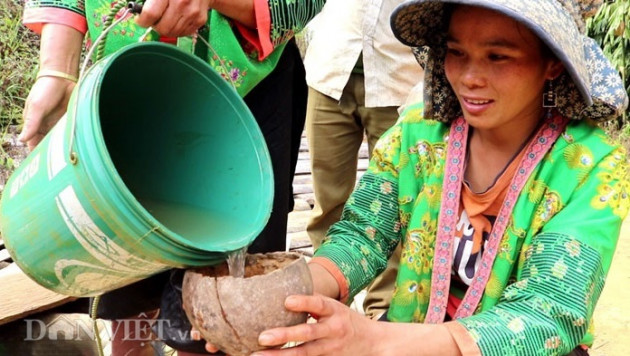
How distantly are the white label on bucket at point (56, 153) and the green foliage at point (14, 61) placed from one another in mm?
4286

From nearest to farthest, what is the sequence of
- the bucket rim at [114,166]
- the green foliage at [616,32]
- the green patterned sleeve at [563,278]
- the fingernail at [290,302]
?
the bucket rim at [114,166], the fingernail at [290,302], the green patterned sleeve at [563,278], the green foliage at [616,32]

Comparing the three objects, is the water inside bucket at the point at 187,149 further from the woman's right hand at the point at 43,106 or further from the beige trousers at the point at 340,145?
the beige trousers at the point at 340,145

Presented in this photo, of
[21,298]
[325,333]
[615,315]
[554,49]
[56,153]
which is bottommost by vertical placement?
[615,315]

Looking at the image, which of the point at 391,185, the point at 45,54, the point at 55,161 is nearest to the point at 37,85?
the point at 45,54

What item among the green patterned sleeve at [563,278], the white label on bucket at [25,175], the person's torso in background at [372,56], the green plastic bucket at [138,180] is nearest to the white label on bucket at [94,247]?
the green plastic bucket at [138,180]

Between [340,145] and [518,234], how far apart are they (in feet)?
5.57

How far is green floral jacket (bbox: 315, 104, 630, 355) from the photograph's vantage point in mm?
1515

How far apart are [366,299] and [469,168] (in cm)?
154

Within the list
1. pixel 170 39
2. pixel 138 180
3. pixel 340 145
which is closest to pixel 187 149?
pixel 138 180

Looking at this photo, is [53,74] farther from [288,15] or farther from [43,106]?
[288,15]

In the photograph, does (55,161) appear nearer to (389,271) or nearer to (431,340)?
(431,340)

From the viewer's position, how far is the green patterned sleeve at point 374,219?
1.85 metres

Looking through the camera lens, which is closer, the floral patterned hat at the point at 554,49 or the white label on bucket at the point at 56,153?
the white label on bucket at the point at 56,153

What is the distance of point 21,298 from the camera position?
2258 millimetres
